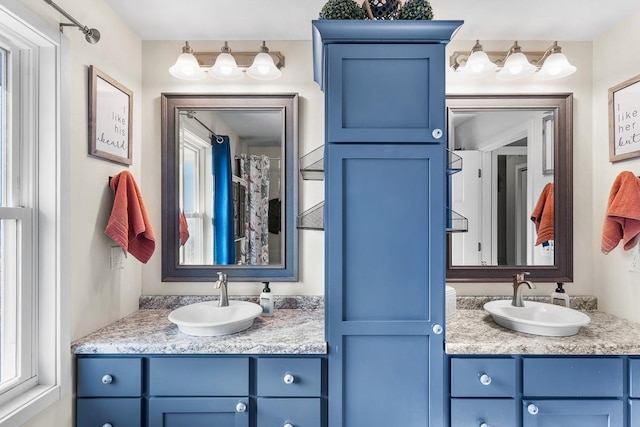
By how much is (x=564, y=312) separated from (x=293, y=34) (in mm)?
2062

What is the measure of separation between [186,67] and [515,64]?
1791mm

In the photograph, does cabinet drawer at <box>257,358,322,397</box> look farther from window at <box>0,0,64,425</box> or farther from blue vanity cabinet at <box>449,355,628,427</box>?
window at <box>0,0,64,425</box>

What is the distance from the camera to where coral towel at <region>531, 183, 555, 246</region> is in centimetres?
200

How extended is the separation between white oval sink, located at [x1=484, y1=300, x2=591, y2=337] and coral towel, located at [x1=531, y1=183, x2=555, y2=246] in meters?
0.43

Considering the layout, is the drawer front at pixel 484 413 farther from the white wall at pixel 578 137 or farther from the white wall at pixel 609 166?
the white wall at pixel 609 166

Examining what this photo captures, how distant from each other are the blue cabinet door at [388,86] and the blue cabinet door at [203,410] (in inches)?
46.6

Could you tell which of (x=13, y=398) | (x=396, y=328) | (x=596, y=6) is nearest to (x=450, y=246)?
(x=396, y=328)

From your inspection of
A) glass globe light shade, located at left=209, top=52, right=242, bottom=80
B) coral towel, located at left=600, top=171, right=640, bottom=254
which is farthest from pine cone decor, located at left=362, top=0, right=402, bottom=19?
coral towel, located at left=600, top=171, right=640, bottom=254

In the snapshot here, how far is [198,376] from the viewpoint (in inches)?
56.7

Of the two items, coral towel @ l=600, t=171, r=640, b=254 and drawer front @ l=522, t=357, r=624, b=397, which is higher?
coral towel @ l=600, t=171, r=640, b=254

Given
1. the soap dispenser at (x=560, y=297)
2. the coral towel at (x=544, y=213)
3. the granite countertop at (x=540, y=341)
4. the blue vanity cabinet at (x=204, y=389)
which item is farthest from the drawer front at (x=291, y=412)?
the coral towel at (x=544, y=213)

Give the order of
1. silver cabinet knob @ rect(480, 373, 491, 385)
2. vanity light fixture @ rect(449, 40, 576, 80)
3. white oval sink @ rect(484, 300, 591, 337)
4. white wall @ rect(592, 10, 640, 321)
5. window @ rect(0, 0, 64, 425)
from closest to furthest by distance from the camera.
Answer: window @ rect(0, 0, 64, 425) → silver cabinet knob @ rect(480, 373, 491, 385) → white oval sink @ rect(484, 300, 591, 337) → white wall @ rect(592, 10, 640, 321) → vanity light fixture @ rect(449, 40, 576, 80)

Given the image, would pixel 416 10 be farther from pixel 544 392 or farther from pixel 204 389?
pixel 204 389

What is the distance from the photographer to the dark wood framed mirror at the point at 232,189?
2010 mm
